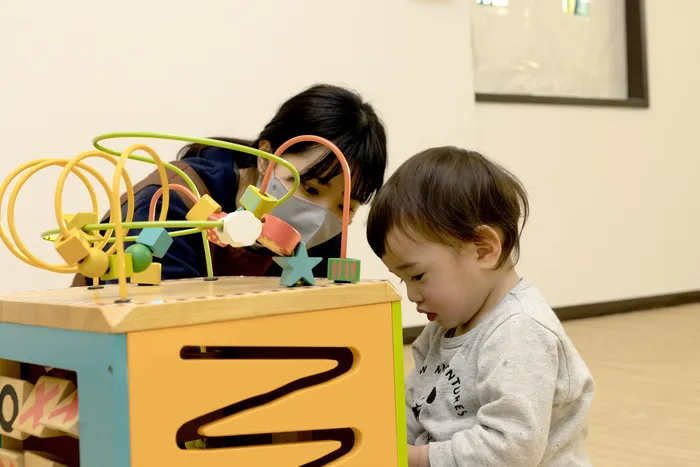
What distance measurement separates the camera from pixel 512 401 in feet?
2.86

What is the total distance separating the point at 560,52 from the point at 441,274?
97.6 inches

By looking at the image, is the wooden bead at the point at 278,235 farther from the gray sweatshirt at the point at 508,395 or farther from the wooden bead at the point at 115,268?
the gray sweatshirt at the point at 508,395

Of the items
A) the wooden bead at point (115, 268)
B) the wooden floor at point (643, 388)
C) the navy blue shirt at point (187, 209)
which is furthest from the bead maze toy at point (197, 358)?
the wooden floor at point (643, 388)

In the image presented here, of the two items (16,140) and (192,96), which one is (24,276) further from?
(192,96)

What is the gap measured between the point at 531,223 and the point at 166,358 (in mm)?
2480

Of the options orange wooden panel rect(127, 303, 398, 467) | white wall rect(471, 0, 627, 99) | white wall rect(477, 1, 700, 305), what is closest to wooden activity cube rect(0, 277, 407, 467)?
orange wooden panel rect(127, 303, 398, 467)

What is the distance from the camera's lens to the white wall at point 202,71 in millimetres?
1918

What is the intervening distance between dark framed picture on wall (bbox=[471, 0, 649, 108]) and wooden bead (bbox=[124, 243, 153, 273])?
222 cm

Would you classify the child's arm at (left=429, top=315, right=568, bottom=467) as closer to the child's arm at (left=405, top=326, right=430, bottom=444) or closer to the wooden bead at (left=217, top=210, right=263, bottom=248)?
the child's arm at (left=405, top=326, right=430, bottom=444)

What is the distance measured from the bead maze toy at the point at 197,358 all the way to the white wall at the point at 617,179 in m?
2.10

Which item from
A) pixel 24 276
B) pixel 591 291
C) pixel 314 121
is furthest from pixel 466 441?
pixel 591 291

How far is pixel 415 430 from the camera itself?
104 centimetres

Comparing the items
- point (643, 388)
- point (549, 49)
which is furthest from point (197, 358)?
point (549, 49)

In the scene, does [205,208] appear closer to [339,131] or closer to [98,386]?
[98,386]
